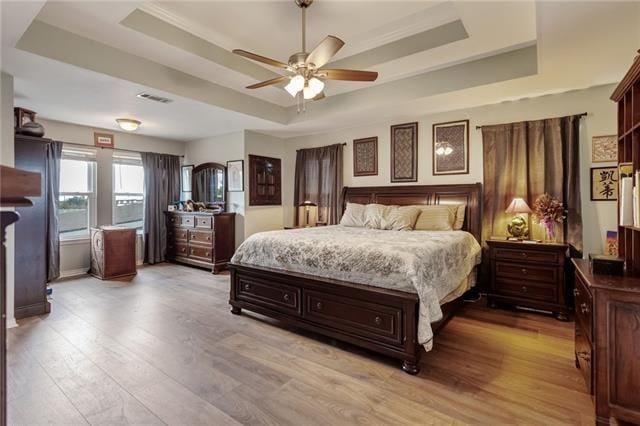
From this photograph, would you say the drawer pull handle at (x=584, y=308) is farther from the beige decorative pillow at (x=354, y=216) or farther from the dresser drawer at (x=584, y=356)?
the beige decorative pillow at (x=354, y=216)

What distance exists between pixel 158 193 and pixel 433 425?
6.24 metres

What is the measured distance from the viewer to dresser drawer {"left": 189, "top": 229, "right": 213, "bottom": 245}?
5629 mm

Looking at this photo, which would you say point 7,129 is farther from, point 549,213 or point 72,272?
point 549,213

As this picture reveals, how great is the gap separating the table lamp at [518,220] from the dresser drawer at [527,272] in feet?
1.35

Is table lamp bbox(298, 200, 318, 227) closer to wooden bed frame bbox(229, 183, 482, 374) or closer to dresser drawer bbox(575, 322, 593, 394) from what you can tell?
wooden bed frame bbox(229, 183, 482, 374)

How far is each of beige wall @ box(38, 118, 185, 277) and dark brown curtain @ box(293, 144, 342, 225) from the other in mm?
2994

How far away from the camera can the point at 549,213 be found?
3.63 meters

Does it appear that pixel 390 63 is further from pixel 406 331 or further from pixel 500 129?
pixel 406 331

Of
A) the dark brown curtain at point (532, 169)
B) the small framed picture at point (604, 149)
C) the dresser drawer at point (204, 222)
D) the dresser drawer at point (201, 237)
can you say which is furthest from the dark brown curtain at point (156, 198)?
the small framed picture at point (604, 149)

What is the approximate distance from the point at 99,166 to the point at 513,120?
6699 millimetres

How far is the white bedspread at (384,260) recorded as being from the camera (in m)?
2.42

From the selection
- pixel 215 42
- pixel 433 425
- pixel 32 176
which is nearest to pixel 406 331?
pixel 433 425

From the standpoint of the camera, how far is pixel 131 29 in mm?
2896

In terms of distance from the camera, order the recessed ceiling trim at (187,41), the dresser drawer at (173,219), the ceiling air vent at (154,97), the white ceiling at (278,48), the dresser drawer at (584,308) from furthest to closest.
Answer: the dresser drawer at (173,219)
the ceiling air vent at (154,97)
the recessed ceiling trim at (187,41)
the white ceiling at (278,48)
the dresser drawer at (584,308)
